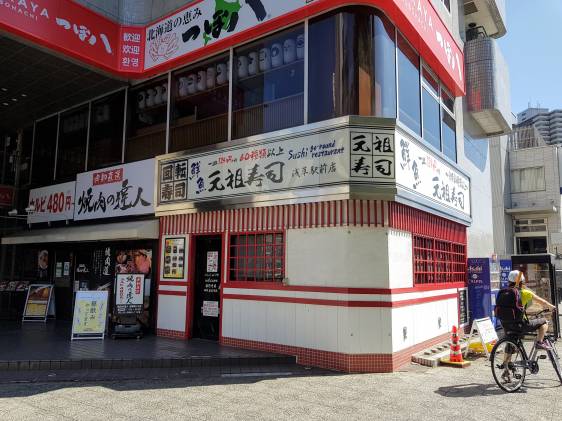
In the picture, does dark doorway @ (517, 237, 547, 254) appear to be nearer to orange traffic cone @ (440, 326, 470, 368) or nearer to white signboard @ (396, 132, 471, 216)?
white signboard @ (396, 132, 471, 216)

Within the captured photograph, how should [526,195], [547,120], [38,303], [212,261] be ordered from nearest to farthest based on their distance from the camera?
[212,261] → [38,303] → [526,195] → [547,120]

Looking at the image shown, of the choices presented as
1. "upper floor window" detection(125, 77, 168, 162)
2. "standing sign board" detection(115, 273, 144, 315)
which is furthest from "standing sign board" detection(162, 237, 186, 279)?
"upper floor window" detection(125, 77, 168, 162)

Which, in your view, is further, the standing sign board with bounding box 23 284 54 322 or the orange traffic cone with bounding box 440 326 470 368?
the standing sign board with bounding box 23 284 54 322

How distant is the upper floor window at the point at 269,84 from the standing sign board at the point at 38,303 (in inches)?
322

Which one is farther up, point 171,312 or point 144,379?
point 171,312

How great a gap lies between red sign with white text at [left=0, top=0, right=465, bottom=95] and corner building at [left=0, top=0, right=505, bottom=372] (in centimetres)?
5

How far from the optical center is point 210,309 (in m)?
10.7

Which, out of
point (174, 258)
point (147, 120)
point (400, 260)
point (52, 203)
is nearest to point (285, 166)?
point (400, 260)

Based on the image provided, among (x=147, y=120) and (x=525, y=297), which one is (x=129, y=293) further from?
(x=525, y=297)

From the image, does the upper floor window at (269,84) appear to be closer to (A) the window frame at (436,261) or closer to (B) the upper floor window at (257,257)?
(B) the upper floor window at (257,257)

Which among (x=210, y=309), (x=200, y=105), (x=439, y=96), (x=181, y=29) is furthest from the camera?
(x=439, y=96)

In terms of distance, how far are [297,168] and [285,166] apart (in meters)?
0.29

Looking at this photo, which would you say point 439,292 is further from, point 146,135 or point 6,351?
point 6,351

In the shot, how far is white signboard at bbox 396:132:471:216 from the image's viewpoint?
902 cm
